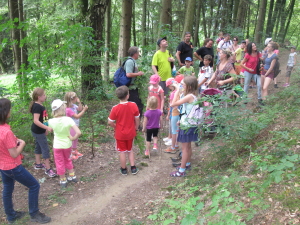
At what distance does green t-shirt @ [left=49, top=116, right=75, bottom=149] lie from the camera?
14.4ft

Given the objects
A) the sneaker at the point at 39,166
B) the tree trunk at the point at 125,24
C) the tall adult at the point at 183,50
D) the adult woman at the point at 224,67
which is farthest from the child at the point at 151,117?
the tree trunk at the point at 125,24

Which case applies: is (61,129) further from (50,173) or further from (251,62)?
(251,62)

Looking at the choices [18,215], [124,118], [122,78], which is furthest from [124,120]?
[18,215]

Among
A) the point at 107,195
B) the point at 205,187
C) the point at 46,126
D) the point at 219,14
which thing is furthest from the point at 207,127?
the point at 219,14

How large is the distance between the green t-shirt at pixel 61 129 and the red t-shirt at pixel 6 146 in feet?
3.22

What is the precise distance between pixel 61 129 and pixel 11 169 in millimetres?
1146

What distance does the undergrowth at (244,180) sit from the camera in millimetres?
2611

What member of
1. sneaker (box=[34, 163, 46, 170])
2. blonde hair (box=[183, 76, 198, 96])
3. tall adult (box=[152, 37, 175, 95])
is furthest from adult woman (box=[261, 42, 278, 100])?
sneaker (box=[34, 163, 46, 170])

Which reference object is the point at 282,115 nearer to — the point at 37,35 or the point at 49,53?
the point at 49,53

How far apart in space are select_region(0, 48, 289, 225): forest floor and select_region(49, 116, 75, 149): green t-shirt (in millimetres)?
909

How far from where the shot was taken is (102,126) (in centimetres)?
743

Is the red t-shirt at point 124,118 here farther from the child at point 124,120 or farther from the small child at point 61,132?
the small child at point 61,132

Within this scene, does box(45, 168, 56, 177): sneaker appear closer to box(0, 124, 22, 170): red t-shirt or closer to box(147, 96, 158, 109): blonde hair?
box(0, 124, 22, 170): red t-shirt

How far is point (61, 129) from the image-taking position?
4.39m
